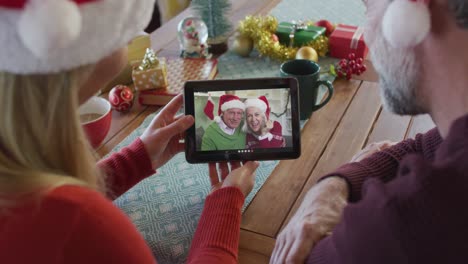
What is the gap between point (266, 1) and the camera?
165 centimetres

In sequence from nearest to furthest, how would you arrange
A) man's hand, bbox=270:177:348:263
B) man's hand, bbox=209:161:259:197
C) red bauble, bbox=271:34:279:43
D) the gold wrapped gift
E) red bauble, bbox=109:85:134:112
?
man's hand, bbox=270:177:348:263
man's hand, bbox=209:161:259:197
red bauble, bbox=109:85:134:112
the gold wrapped gift
red bauble, bbox=271:34:279:43

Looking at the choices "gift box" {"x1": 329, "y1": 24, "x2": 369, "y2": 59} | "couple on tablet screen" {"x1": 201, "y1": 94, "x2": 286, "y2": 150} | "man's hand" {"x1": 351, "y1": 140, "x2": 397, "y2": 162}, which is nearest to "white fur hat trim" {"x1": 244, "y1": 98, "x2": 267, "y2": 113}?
"couple on tablet screen" {"x1": 201, "y1": 94, "x2": 286, "y2": 150}

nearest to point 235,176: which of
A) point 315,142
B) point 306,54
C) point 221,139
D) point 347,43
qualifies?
point 221,139

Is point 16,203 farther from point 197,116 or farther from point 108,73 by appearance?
point 197,116

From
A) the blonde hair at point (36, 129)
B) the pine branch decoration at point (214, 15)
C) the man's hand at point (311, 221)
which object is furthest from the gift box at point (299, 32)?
the blonde hair at point (36, 129)

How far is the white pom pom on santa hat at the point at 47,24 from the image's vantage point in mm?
385

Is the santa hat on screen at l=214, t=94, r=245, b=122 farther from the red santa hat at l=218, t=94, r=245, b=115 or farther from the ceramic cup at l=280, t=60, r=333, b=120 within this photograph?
the ceramic cup at l=280, t=60, r=333, b=120

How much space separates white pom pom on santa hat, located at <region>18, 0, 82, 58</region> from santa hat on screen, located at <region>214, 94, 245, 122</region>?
0.42 m

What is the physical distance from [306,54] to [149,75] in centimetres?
42

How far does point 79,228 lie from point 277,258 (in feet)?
1.02

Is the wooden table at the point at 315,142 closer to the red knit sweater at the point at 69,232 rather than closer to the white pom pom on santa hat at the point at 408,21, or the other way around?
the red knit sweater at the point at 69,232

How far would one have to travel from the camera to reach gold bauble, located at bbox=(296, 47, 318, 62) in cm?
118

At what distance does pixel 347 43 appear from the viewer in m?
1.23

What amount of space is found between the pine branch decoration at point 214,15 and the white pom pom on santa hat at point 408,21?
842 mm
